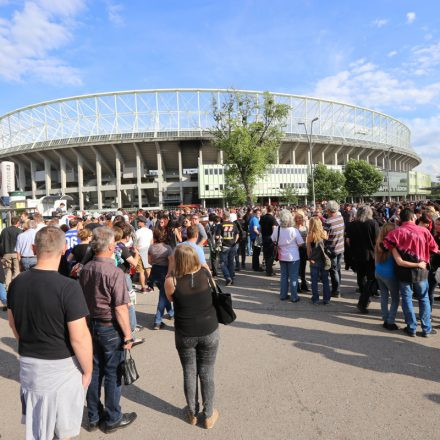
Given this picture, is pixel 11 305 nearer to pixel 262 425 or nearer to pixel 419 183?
pixel 262 425

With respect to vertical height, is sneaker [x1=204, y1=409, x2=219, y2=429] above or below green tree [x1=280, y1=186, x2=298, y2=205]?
below

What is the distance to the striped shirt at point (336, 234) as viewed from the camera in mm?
6082

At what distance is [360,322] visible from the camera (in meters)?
4.95

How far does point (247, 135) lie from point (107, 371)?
24618 millimetres

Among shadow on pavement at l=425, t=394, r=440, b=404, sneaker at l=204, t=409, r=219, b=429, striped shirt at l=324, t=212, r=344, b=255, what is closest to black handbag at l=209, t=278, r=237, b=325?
sneaker at l=204, t=409, r=219, b=429

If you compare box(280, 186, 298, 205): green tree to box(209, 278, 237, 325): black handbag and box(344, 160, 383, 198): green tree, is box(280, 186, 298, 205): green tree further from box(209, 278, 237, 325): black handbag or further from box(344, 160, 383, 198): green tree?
box(209, 278, 237, 325): black handbag

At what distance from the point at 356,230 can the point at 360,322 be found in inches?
61.8

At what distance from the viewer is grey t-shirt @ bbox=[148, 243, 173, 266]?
17.4ft

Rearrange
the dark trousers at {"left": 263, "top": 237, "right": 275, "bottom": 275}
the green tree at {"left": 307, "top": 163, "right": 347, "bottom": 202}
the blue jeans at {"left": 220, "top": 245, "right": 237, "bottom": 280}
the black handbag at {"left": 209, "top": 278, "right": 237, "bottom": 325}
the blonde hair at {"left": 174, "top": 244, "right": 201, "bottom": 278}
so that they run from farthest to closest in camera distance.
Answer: the green tree at {"left": 307, "top": 163, "right": 347, "bottom": 202} < the dark trousers at {"left": 263, "top": 237, "right": 275, "bottom": 275} < the blue jeans at {"left": 220, "top": 245, "right": 237, "bottom": 280} < the black handbag at {"left": 209, "top": 278, "right": 237, "bottom": 325} < the blonde hair at {"left": 174, "top": 244, "right": 201, "bottom": 278}

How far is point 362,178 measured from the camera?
1847 inches

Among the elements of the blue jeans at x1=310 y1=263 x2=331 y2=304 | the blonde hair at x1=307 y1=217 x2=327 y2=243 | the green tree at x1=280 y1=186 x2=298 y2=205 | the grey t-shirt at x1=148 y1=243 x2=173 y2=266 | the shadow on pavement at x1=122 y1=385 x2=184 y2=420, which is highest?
the green tree at x1=280 y1=186 x2=298 y2=205

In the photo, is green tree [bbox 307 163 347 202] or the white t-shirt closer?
the white t-shirt


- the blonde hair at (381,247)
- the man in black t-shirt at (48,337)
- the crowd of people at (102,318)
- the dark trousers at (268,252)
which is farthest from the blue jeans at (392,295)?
the man in black t-shirt at (48,337)

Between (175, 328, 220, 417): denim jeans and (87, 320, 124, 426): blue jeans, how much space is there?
20.9 inches
